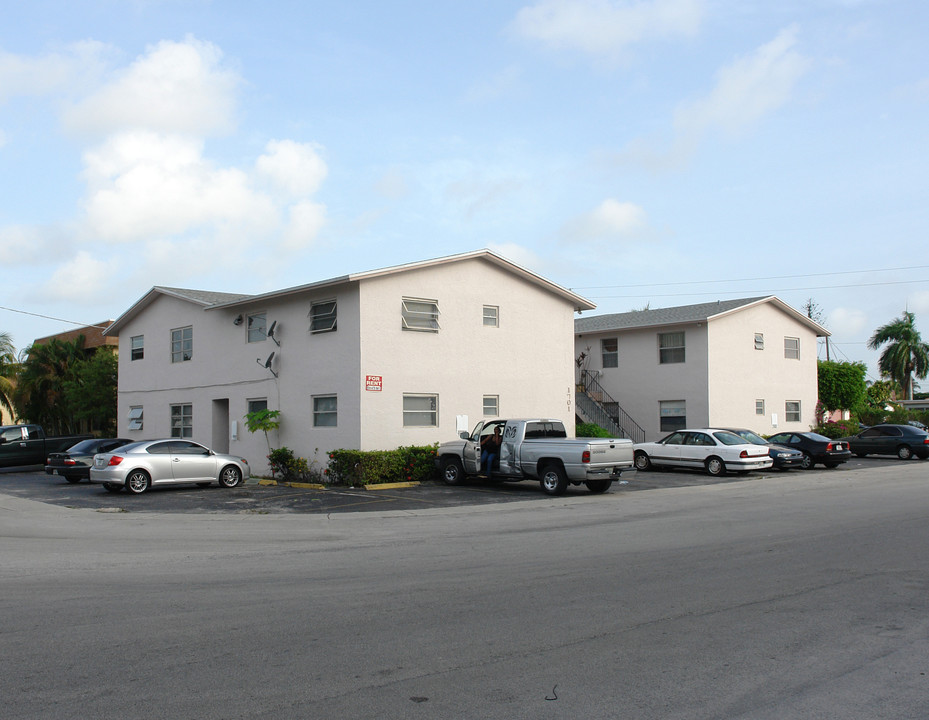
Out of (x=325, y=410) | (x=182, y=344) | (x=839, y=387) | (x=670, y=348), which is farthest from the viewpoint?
(x=839, y=387)

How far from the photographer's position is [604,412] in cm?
3628

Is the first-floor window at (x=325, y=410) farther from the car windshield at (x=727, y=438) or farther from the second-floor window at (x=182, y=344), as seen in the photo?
the car windshield at (x=727, y=438)

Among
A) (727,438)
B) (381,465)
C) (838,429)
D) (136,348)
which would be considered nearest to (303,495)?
(381,465)

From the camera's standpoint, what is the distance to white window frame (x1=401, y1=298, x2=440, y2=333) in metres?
23.4

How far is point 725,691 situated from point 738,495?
581 inches

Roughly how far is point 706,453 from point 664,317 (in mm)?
11448

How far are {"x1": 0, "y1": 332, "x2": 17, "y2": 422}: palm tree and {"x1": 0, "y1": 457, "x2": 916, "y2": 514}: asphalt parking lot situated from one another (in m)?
19.9


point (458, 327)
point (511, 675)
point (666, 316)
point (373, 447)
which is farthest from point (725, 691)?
point (666, 316)

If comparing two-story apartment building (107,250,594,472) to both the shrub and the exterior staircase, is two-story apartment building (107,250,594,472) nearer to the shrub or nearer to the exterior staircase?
the shrub

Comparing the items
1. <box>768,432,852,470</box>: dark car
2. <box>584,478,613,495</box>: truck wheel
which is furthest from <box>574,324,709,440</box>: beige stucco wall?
<box>584,478,613,495</box>: truck wheel

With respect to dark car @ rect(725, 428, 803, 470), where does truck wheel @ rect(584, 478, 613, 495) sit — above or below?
below

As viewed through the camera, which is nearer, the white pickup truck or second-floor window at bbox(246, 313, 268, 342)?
the white pickup truck

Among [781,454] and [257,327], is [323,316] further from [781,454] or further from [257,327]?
[781,454]

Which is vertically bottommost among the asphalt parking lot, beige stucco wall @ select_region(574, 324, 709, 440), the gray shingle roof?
the asphalt parking lot
